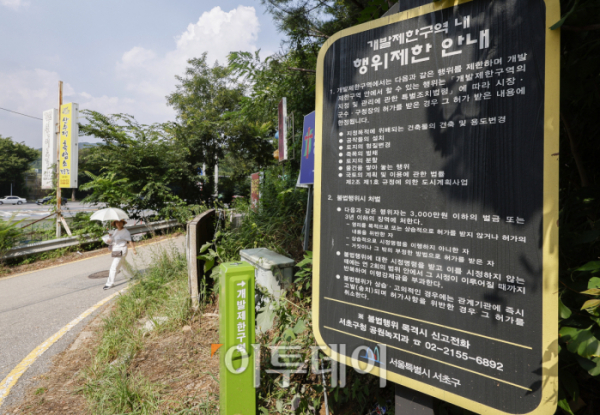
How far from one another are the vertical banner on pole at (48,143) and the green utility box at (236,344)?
11.3 metres

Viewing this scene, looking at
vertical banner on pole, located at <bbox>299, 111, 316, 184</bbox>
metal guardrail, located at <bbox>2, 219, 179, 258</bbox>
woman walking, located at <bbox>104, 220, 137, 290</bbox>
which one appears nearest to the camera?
vertical banner on pole, located at <bbox>299, 111, 316, 184</bbox>

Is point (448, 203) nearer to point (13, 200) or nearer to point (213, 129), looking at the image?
point (213, 129)

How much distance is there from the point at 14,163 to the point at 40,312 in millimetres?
46259

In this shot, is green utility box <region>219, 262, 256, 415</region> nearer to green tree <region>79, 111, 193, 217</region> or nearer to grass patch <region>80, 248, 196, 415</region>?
grass patch <region>80, 248, 196, 415</region>

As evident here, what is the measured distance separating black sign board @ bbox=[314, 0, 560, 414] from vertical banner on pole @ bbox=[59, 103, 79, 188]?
444 inches

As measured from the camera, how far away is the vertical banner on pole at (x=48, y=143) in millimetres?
10453

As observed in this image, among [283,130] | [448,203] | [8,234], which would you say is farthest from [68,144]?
[448,203]

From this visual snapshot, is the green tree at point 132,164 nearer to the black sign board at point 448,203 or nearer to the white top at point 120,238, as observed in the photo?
the white top at point 120,238

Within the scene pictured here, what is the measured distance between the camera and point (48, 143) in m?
10.6

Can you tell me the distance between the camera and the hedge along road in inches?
148

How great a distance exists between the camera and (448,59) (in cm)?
147

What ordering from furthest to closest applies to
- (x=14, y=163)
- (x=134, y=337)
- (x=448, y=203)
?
(x=14, y=163) → (x=134, y=337) → (x=448, y=203)

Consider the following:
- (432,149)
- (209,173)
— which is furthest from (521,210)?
(209,173)

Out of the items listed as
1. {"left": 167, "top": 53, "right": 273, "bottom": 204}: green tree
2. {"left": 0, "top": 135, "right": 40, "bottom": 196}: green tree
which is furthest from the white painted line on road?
{"left": 0, "top": 135, "right": 40, "bottom": 196}: green tree
